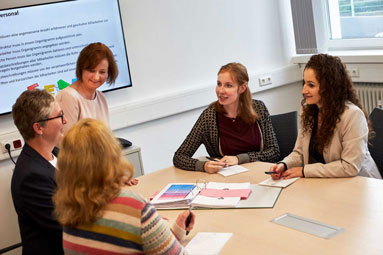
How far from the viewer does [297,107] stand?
5.70 m

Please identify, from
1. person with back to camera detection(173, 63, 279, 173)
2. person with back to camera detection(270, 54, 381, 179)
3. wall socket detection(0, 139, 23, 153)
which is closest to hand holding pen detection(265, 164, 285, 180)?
person with back to camera detection(270, 54, 381, 179)

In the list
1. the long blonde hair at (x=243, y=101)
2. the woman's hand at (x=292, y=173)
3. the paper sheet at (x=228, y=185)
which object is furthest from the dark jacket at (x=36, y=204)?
the long blonde hair at (x=243, y=101)

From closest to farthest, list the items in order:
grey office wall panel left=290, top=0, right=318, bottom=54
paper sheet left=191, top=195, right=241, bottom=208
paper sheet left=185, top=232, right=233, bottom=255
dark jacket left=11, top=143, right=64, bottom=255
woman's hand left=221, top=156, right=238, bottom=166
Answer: paper sheet left=185, top=232, right=233, bottom=255 < dark jacket left=11, top=143, right=64, bottom=255 < paper sheet left=191, top=195, right=241, bottom=208 < woman's hand left=221, top=156, right=238, bottom=166 < grey office wall panel left=290, top=0, right=318, bottom=54

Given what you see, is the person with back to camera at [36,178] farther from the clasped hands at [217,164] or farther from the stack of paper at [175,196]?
the clasped hands at [217,164]

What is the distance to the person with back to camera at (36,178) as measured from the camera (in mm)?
2330

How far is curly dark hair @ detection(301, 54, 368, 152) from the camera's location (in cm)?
285

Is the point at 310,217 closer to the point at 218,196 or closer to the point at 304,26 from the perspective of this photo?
the point at 218,196

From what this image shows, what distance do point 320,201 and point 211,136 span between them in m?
1.17

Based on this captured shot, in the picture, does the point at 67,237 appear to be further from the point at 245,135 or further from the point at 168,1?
the point at 168,1

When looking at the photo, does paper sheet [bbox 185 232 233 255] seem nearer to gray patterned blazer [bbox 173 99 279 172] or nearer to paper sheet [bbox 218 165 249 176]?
paper sheet [bbox 218 165 249 176]

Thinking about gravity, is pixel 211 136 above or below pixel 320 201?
above

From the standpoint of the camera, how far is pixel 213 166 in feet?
10.1

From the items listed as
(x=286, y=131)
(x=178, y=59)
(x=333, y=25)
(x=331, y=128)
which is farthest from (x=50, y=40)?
(x=333, y=25)

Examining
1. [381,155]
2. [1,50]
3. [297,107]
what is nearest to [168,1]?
[1,50]
